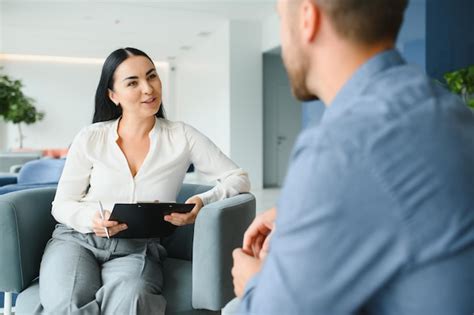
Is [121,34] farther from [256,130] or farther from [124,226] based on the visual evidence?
[124,226]

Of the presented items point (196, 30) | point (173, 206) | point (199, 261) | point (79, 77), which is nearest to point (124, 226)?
point (173, 206)

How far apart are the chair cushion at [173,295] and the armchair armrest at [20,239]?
56 millimetres

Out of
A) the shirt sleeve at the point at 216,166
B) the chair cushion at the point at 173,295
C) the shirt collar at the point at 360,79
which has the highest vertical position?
the shirt collar at the point at 360,79

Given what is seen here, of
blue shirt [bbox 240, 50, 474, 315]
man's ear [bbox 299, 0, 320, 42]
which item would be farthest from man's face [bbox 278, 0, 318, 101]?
blue shirt [bbox 240, 50, 474, 315]

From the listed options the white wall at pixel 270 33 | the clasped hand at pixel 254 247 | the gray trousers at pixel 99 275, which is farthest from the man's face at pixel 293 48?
the white wall at pixel 270 33

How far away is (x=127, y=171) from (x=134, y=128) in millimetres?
201

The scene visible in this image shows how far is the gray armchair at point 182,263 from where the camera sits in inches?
64.4

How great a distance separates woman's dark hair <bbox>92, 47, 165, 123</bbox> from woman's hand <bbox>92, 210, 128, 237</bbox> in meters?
0.55

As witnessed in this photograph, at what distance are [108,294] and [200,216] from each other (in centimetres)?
38

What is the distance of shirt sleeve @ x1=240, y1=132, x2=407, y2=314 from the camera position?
0.61 m

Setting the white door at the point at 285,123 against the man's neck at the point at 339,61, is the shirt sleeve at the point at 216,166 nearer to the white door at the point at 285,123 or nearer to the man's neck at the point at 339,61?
the man's neck at the point at 339,61

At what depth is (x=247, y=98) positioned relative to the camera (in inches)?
402

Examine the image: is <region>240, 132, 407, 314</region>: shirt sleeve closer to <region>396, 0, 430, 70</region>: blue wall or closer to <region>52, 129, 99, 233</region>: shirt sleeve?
<region>52, 129, 99, 233</region>: shirt sleeve

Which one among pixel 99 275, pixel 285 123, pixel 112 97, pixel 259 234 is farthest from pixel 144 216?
pixel 285 123
